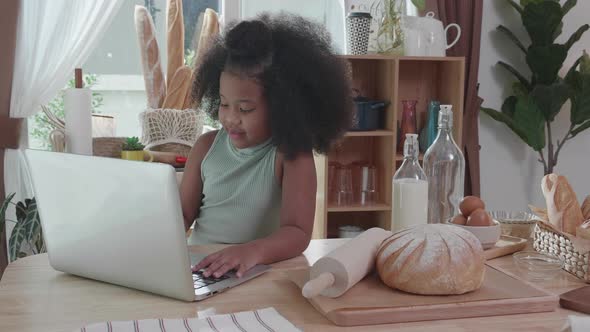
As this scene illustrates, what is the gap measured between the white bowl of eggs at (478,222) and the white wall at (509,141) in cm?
228

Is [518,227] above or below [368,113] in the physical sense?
below

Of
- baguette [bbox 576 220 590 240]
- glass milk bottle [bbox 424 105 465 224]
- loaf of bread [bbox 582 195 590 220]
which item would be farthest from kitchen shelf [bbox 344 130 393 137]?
baguette [bbox 576 220 590 240]

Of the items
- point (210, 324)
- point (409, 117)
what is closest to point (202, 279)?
point (210, 324)

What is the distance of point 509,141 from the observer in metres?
3.54

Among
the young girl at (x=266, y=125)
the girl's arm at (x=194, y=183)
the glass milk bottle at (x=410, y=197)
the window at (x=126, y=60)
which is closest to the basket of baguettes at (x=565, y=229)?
the glass milk bottle at (x=410, y=197)

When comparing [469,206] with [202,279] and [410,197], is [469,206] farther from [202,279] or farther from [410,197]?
[202,279]

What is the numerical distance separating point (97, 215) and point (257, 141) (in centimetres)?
63

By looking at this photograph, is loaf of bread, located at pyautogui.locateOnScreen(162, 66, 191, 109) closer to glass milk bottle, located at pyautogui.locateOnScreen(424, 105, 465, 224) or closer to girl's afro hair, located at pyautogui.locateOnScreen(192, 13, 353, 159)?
girl's afro hair, located at pyautogui.locateOnScreen(192, 13, 353, 159)

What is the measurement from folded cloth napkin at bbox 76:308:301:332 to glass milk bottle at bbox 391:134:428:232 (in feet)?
1.49

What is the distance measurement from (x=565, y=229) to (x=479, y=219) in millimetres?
146

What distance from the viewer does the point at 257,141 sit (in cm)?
163

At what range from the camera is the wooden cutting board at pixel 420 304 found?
95 cm

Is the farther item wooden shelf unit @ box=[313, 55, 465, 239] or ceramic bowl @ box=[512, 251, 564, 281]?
wooden shelf unit @ box=[313, 55, 465, 239]

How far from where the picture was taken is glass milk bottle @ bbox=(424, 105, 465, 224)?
1.41 metres
